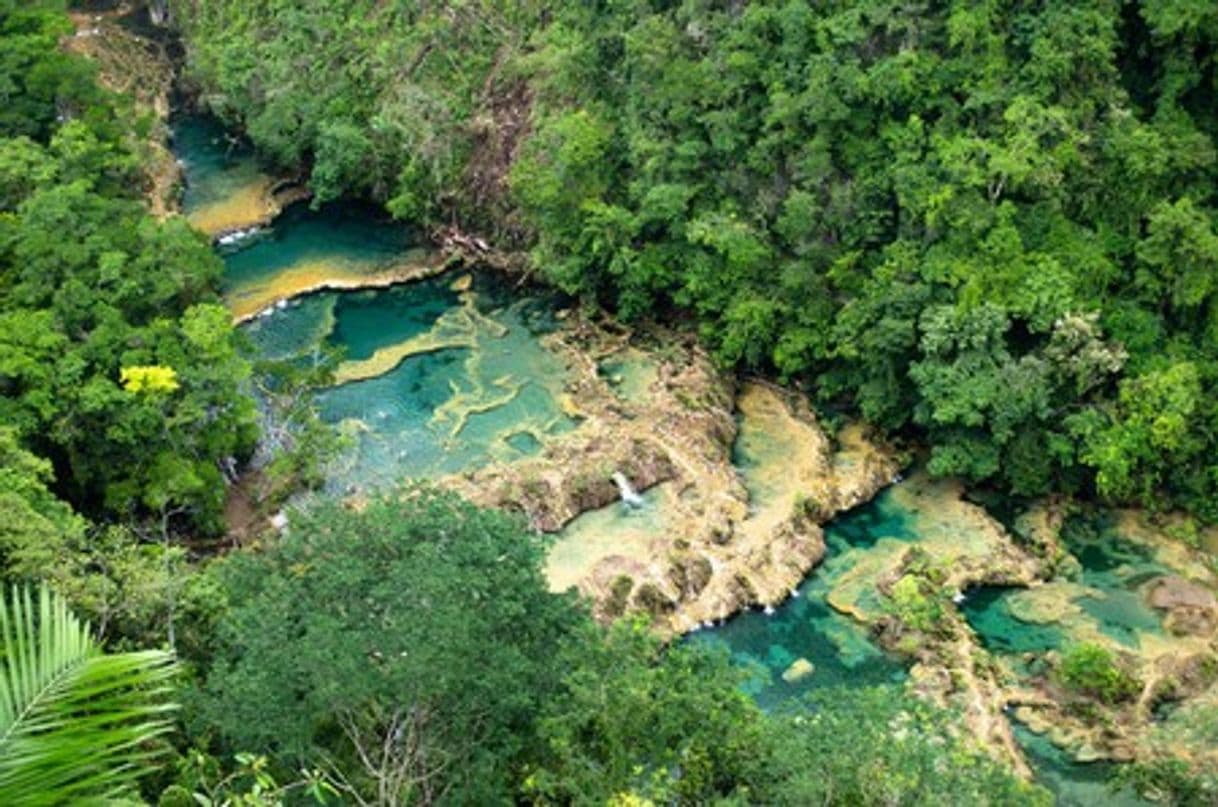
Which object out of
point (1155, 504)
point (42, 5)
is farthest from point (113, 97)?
point (1155, 504)

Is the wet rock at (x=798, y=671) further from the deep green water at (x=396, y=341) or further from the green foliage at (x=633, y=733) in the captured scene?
the deep green water at (x=396, y=341)

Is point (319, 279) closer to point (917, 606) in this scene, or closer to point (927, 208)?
point (927, 208)

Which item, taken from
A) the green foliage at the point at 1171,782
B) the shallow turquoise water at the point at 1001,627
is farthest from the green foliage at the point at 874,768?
the shallow turquoise water at the point at 1001,627

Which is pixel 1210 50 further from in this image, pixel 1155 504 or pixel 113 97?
pixel 113 97

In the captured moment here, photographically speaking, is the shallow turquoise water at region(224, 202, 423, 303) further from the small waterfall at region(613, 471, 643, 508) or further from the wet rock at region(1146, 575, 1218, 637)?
the wet rock at region(1146, 575, 1218, 637)

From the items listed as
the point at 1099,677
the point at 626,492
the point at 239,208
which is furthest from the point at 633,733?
the point at 239,208

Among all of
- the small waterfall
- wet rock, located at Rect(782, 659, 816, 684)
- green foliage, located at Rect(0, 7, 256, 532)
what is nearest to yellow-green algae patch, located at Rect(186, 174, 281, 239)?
green foliage, located at Rect(0, 7, 256, 532)
